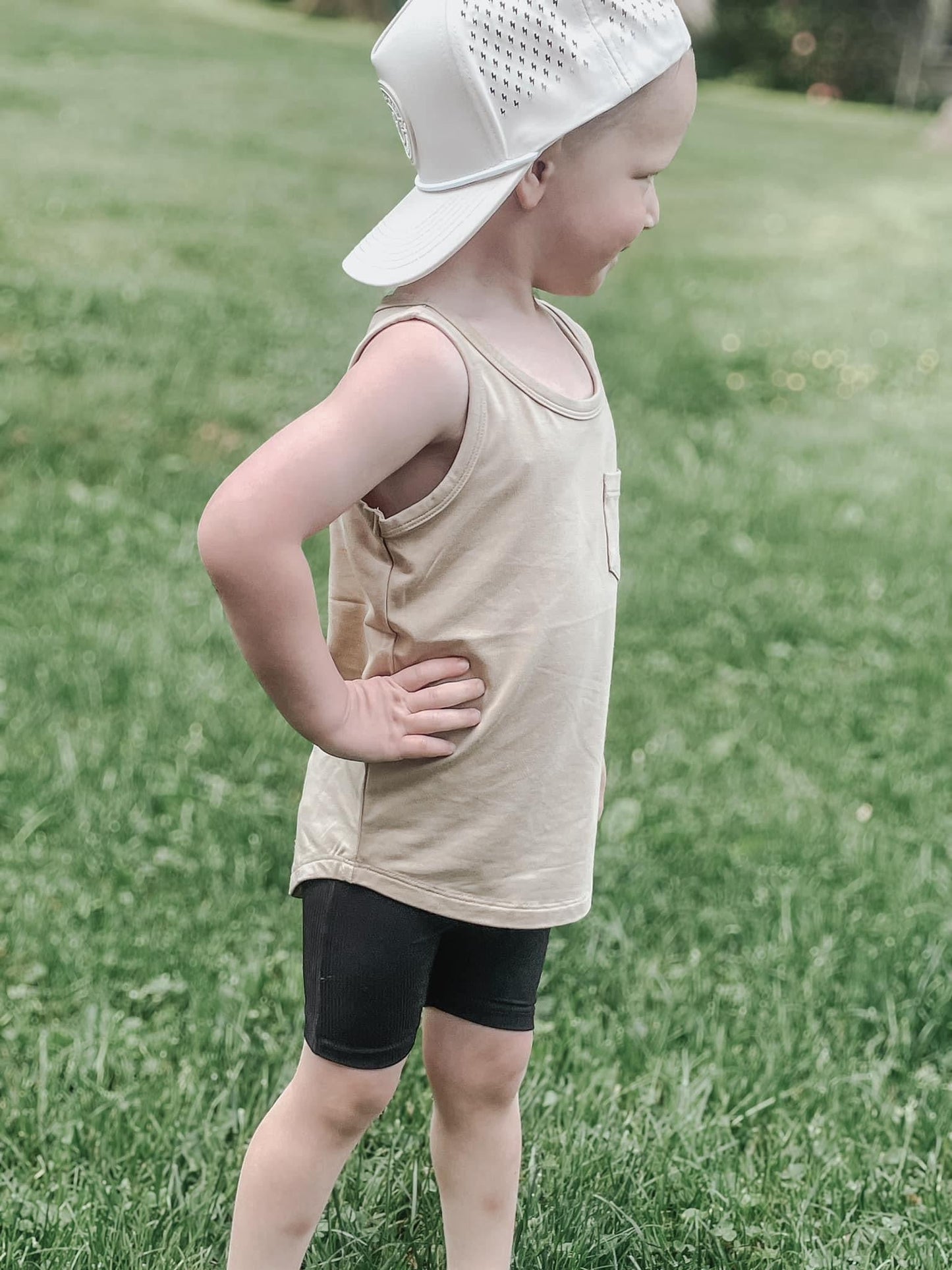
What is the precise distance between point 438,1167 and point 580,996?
36.4 inches

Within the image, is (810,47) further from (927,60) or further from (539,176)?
(539,176)

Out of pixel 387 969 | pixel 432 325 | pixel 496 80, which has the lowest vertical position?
pixel 387 969

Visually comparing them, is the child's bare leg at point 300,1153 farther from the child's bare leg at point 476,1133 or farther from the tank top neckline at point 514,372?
the tank top neckline at point 514,372

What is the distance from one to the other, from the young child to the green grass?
21.5 inches

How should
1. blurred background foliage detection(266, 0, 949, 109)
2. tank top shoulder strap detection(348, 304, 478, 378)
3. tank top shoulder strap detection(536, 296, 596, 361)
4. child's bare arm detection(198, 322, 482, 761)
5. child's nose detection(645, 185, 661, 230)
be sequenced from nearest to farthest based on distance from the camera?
child's bare arm detection(198, 322, 482, 761) < tank top shoulder strap detection(348, 304, 478, 378) < child's nose detection(645, 185, 661, 230) < tank top shoulder strap detection(536, 296, 596, 361) < blurred background foliage detection(266, 0, 949, 109)

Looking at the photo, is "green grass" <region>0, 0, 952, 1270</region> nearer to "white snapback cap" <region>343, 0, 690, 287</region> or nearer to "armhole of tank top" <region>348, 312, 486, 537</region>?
"armhole of tank top" <region>348, 312, 486, 537</region>

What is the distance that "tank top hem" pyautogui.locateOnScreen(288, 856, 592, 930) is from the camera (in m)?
1.70

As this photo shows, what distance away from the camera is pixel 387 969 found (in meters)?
1.73

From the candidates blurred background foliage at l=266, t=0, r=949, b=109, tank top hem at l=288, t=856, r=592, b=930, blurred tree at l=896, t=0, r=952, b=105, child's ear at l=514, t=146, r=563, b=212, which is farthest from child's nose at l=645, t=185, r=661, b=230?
blurred tree at l=896, t=0, r=952, b=105

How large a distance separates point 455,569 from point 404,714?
17 centimetres

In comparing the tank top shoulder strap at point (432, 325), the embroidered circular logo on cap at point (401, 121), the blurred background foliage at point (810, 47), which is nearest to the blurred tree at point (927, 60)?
the blurred background foliage at point (810, 47)

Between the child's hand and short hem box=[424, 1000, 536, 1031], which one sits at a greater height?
the child's hand

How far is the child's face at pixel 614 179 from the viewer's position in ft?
5.33

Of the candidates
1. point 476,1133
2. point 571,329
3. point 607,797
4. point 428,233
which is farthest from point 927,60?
point 476,1133
